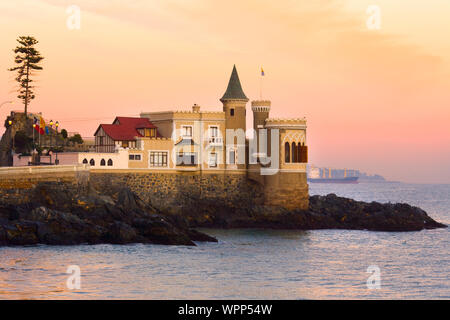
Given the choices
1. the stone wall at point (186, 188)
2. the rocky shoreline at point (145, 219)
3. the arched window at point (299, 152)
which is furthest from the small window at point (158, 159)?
the arched window at point (299, 152)

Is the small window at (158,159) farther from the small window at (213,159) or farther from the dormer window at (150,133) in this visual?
the small window at (213,159)

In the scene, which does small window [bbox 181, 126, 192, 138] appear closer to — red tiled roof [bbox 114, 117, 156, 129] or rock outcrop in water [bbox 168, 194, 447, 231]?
red tiled roof [bbox 114, 117, 156, 129]

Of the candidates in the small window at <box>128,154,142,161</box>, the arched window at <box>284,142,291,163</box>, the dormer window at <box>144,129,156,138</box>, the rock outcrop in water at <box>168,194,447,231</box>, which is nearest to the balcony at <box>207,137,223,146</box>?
the dormer window at <box>144,129,156,138</box>

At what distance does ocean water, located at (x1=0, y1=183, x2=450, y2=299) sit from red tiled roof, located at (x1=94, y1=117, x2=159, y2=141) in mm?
18809

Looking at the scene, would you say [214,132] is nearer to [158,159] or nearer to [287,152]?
[158,159]

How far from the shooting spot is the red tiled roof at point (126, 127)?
3445 inches

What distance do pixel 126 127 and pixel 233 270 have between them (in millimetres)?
36975

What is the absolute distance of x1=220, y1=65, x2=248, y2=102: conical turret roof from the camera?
90.5 meters

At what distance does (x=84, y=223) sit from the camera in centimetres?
6538

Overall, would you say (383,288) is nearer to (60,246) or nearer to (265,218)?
(60,246)

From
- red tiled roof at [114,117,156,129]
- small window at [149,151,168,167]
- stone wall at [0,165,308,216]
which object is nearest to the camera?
stone wall at [0,165,308,216]

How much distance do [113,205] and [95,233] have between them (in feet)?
27.3
